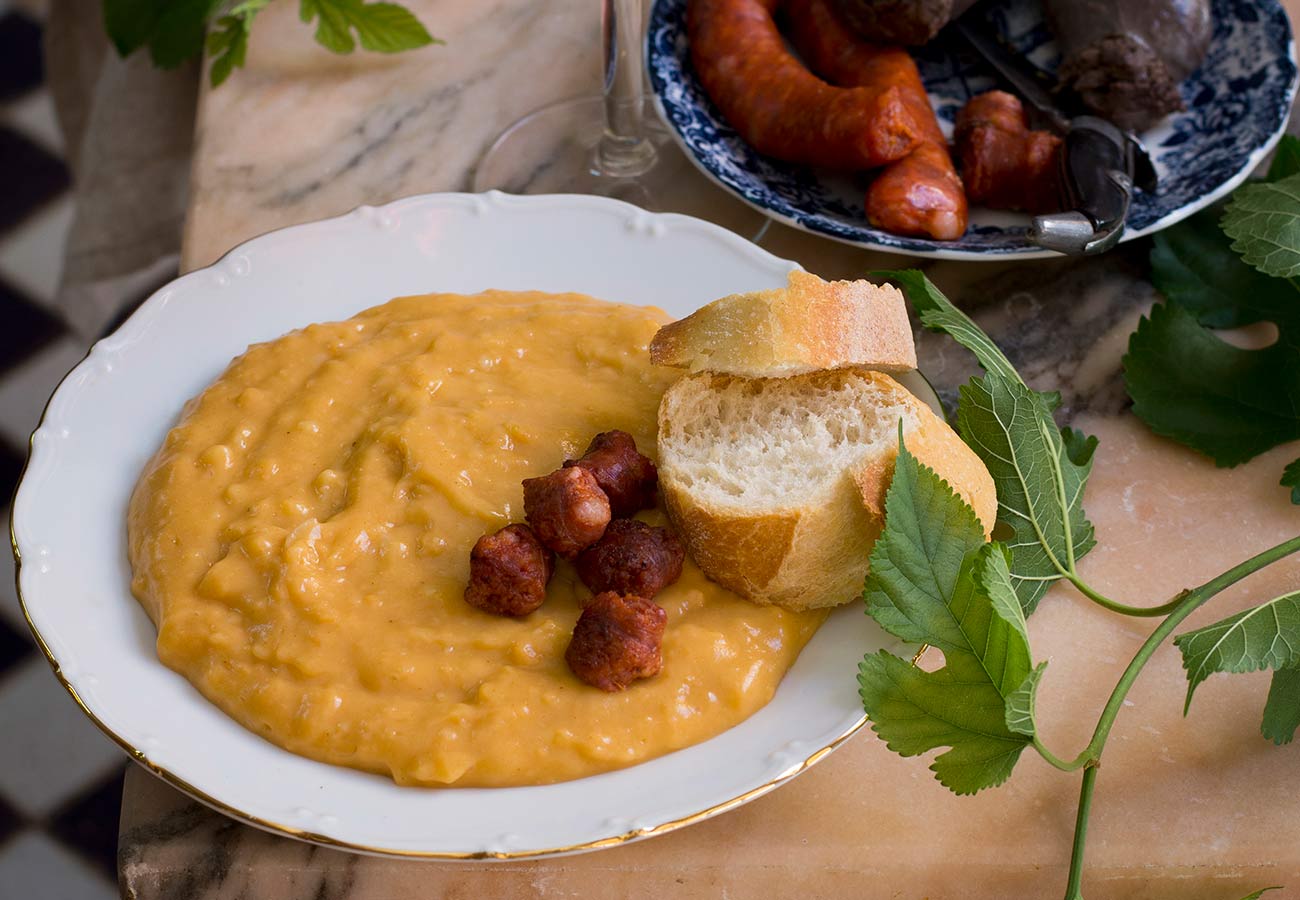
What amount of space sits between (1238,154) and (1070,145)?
0.35 m

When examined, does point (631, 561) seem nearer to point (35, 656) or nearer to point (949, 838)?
point (949, 838)

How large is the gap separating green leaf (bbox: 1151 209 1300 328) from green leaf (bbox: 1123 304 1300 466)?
0.25 ft

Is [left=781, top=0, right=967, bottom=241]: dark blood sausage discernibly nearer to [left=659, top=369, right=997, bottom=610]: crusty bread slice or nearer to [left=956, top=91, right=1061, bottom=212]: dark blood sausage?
[left=956, top=91, right=1061, bottom=212]: dark blood sausage

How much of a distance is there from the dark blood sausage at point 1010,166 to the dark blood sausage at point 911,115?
0.05 metres

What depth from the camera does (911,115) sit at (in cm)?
247

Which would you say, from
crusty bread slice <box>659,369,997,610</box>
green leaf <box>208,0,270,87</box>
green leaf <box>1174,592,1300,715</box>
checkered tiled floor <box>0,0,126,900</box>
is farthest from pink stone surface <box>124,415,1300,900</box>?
checkered tiled floor <box>0,0,126,900</box>

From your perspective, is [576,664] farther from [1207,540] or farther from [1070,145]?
[1070,145]

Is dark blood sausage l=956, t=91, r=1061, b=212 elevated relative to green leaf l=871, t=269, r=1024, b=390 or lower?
lower

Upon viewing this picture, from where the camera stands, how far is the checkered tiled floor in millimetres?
3711

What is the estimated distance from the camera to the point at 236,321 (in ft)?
7.32

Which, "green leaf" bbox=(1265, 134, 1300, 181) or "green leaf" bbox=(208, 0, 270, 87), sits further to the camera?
"green leaf" bbox=(208, 0, 270, 87)

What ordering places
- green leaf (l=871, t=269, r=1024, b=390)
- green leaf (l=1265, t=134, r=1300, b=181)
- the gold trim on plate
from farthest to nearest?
green leaf (l=1265, t=134, r=1300, b=181), green leaf (l=871, t=269, r=1024, b=390), the gold trim on plate

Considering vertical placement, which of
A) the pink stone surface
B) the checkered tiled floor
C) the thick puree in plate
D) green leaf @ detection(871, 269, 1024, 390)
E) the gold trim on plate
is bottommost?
the checkered tiled floor

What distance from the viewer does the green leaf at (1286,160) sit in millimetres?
2512
